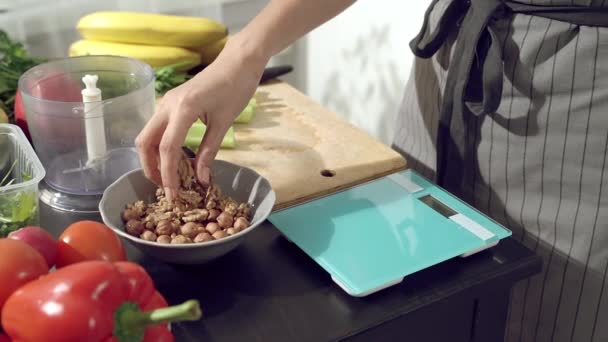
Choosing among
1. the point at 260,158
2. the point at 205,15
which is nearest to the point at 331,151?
the point at 260,158

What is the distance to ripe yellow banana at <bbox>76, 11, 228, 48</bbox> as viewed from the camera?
125 centimetres

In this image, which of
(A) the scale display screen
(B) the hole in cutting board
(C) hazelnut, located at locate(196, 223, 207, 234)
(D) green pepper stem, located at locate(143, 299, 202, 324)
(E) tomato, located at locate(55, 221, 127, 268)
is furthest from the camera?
(B) the hole in cutting board

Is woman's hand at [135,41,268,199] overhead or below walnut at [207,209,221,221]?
overhead

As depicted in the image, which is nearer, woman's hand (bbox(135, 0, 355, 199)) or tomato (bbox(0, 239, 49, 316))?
tomato (bbox(0, 239, 49, 316))

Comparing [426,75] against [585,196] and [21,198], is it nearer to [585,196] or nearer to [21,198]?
[585,196]

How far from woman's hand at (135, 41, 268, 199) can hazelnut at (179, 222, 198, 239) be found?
0.06m

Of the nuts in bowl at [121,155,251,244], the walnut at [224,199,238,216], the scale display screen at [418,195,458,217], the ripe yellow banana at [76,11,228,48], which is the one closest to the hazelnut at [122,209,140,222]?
the nuts in bowl at [121,155,251,244]

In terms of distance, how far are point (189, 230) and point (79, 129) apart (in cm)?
27

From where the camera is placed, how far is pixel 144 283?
556mm

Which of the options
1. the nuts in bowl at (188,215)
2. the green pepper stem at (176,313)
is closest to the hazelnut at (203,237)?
the nuts in bowl at (188,215)

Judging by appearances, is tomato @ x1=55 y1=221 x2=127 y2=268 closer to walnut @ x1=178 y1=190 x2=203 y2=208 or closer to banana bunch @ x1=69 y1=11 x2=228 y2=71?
walnut @ x1=178 y1=190 x2=203 y2=208

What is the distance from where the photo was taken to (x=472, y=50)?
93cm

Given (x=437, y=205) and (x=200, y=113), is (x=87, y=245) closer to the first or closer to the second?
(x=200, y=113)

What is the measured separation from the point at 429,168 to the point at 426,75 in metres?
0.15
